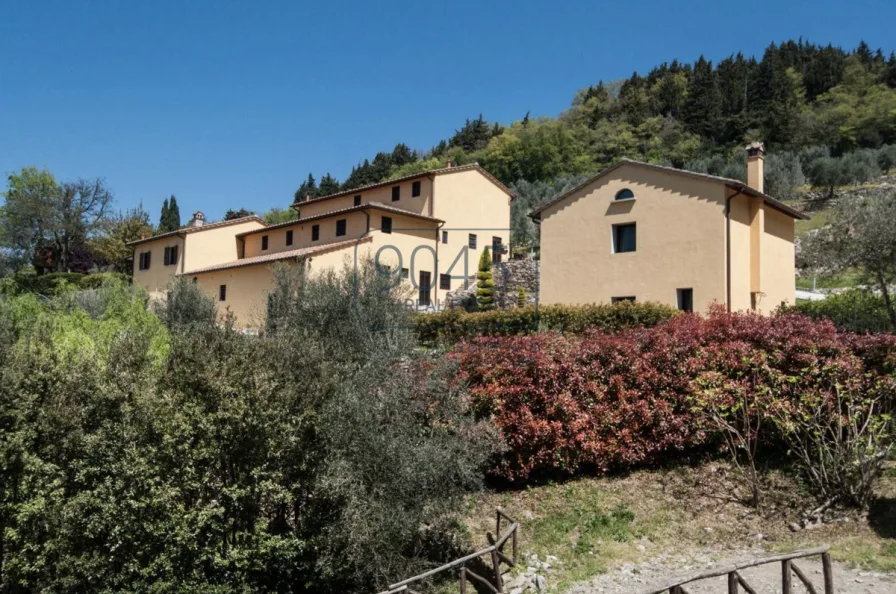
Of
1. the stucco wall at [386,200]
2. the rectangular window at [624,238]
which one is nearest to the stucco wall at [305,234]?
the stucco wall at [386,200]

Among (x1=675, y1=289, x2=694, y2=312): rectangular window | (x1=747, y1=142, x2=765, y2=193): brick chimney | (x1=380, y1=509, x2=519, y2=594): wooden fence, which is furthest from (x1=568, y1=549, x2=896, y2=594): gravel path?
(x1=747, y1=142, x2=765, y2=193): brick chimney

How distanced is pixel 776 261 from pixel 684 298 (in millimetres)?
4515

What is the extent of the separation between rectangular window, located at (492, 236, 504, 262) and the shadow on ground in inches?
980

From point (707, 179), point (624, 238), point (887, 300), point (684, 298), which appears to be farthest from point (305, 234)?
point (887, 300)

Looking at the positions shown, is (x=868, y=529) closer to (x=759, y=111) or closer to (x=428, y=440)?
(x=428, y=440)

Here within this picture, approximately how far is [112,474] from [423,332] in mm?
11451

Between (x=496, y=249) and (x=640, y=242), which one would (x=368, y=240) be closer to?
(x=496, y=249)

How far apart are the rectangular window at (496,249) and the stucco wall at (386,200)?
4764 mm

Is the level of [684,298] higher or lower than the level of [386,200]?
lower

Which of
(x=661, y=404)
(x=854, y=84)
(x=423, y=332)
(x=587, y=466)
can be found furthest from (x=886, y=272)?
(x=854, y=84)

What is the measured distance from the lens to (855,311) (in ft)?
48.3

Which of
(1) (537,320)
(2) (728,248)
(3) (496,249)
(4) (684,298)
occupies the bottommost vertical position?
(1) (537,320)

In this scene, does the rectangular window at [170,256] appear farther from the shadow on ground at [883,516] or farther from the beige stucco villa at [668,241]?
the shadow on ground at [883,516]

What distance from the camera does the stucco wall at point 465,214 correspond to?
3253 centimetres
